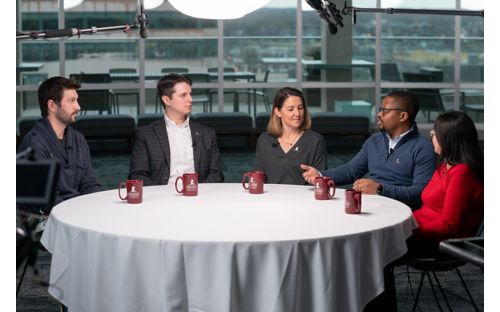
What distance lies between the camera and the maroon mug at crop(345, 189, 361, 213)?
354cm

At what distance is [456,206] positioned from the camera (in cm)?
372

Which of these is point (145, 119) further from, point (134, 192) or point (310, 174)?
point (134, 192)

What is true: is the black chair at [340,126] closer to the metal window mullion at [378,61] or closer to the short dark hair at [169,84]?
the metal window mullion at [378,61]

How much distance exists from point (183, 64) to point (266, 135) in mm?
6957

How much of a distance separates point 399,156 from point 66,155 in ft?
6.02

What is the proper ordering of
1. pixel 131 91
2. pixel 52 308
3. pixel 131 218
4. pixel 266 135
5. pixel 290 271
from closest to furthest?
pixel 290 271
pixel 131 218
pixel 52 308
pixel 266 135
pixel 131 91

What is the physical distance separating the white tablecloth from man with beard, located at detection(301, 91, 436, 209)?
0.87 m

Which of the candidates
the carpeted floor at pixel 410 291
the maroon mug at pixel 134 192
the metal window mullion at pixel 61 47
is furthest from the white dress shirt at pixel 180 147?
the metal window mullion at pixel 61 47

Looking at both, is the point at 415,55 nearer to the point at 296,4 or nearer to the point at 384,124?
the point at 296,4

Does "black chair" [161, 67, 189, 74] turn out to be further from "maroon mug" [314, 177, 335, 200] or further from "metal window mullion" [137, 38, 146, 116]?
"maroon mug" [314, 177, 335, 200]

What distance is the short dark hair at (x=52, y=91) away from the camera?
469 centimetres

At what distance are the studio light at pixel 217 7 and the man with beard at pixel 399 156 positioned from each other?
3.53 feet
